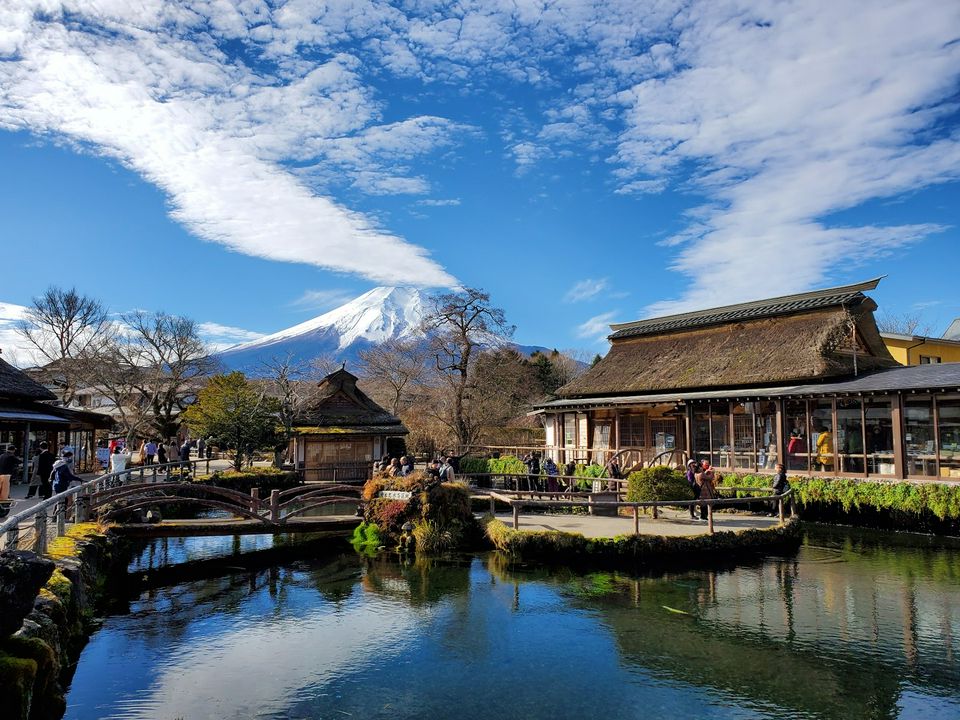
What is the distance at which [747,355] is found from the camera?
28484 millimetres

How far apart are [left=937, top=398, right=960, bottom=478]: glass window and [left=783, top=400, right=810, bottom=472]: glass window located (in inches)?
158

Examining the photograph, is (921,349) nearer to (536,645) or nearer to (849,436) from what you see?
(849,436)

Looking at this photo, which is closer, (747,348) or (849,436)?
(849,436)

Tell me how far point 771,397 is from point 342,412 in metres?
21.0

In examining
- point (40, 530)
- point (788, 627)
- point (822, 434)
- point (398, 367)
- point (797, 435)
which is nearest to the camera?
point (40, 530)

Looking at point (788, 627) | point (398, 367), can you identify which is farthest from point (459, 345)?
point (788, 627)

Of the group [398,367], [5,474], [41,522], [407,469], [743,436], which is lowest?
[41,522]

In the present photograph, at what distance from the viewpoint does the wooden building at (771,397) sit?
811 inches

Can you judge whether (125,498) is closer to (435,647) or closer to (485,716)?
(435,647)

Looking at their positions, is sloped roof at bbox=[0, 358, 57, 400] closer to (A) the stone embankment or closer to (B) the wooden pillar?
(A) the stone embankment

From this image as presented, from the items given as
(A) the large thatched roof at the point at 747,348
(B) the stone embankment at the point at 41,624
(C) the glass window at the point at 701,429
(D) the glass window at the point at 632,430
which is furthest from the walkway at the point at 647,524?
(B) the stone embankment at the point at 41,624

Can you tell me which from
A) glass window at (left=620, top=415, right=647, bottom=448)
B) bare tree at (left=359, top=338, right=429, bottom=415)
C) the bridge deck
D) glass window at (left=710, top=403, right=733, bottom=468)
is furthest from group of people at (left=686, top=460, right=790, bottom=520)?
bare tree at (left=359, top=338, right=429, bottom=415)

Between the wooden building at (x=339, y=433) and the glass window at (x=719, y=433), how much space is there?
51.3 feet

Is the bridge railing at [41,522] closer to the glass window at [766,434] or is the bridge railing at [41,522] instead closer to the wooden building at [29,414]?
Result: the wooden building at [29,414]
